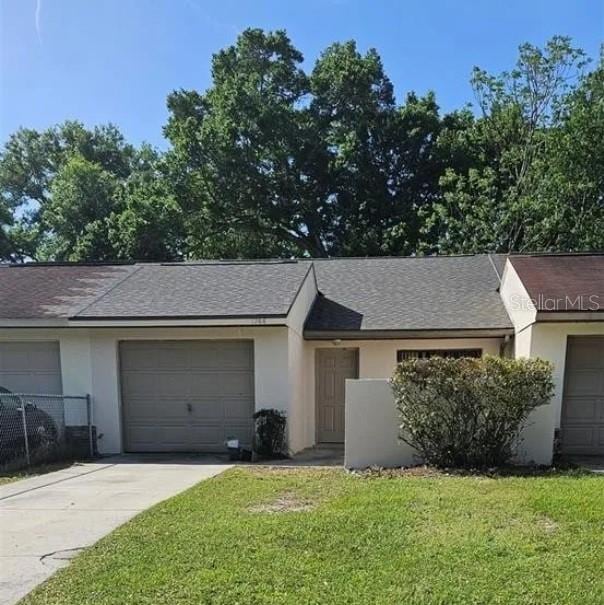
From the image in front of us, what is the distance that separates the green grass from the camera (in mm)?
3748

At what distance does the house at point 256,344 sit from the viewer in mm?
10219

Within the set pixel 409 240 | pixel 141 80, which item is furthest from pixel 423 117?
pixel 141 80

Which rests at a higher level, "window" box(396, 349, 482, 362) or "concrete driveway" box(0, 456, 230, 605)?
"window" box(396, 349, 482, 362)

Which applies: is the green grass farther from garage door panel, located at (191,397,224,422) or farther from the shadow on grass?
garage door panel, located at (191,397,224,422)

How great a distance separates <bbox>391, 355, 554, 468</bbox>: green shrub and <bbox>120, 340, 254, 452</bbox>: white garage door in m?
3.65

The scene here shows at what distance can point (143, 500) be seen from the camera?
659 cm

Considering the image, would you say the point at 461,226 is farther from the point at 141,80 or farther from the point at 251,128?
the point at 141,80

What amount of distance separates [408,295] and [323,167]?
1540cm

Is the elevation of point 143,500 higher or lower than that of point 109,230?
lower

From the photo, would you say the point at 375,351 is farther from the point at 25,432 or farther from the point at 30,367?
the point at 30,367

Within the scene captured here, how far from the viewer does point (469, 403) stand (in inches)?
319

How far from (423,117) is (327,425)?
19.4 m

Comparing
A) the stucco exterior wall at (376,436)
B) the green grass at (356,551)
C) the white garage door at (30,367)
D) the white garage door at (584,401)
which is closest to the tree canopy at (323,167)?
the white garage door at (584,401)

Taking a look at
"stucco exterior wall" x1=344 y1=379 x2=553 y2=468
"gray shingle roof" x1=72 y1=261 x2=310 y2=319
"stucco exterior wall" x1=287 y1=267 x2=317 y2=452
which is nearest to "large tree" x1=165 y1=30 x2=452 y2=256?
"gray shingle roof" x1=72 y1=261 x2=310 y2=319
